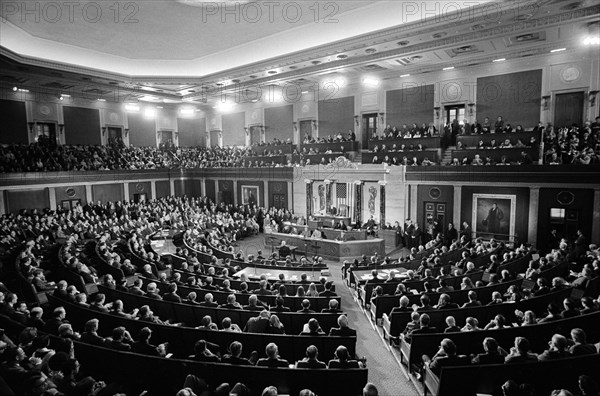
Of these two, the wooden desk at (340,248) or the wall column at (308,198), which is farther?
the wall column at (308,198)

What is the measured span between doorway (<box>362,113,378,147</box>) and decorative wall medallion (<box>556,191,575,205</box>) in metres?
12.5

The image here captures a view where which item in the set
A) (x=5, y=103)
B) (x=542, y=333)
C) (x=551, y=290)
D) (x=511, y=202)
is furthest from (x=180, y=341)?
(x=5, y=103)

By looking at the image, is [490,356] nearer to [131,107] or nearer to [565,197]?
[565,197]

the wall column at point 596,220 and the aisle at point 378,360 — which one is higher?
the wall column at point 596,220

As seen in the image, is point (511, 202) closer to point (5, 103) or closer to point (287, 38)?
point (287, 38)

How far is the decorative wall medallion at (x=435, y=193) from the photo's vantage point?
1961 centimetres

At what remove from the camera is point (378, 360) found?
732cm

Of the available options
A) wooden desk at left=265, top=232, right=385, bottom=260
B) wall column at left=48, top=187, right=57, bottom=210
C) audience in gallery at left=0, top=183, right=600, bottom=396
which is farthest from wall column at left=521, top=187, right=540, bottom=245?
wall column at left=48, top=187, right=57, bottom=210

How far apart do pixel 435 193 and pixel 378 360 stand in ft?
47.0

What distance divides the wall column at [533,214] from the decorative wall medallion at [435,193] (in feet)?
14.4

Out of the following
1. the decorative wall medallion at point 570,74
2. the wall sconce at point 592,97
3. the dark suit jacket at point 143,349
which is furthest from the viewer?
the decorative wall medallion at point 570,74

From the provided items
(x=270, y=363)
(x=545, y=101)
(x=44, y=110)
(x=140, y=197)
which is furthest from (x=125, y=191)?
(x=545, y=101)

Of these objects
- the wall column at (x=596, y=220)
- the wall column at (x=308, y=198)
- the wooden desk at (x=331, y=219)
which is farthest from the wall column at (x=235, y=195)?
the wall column at (x=596, y=220)

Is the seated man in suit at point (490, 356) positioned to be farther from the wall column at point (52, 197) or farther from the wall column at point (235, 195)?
the wall column at point (52, 197)
